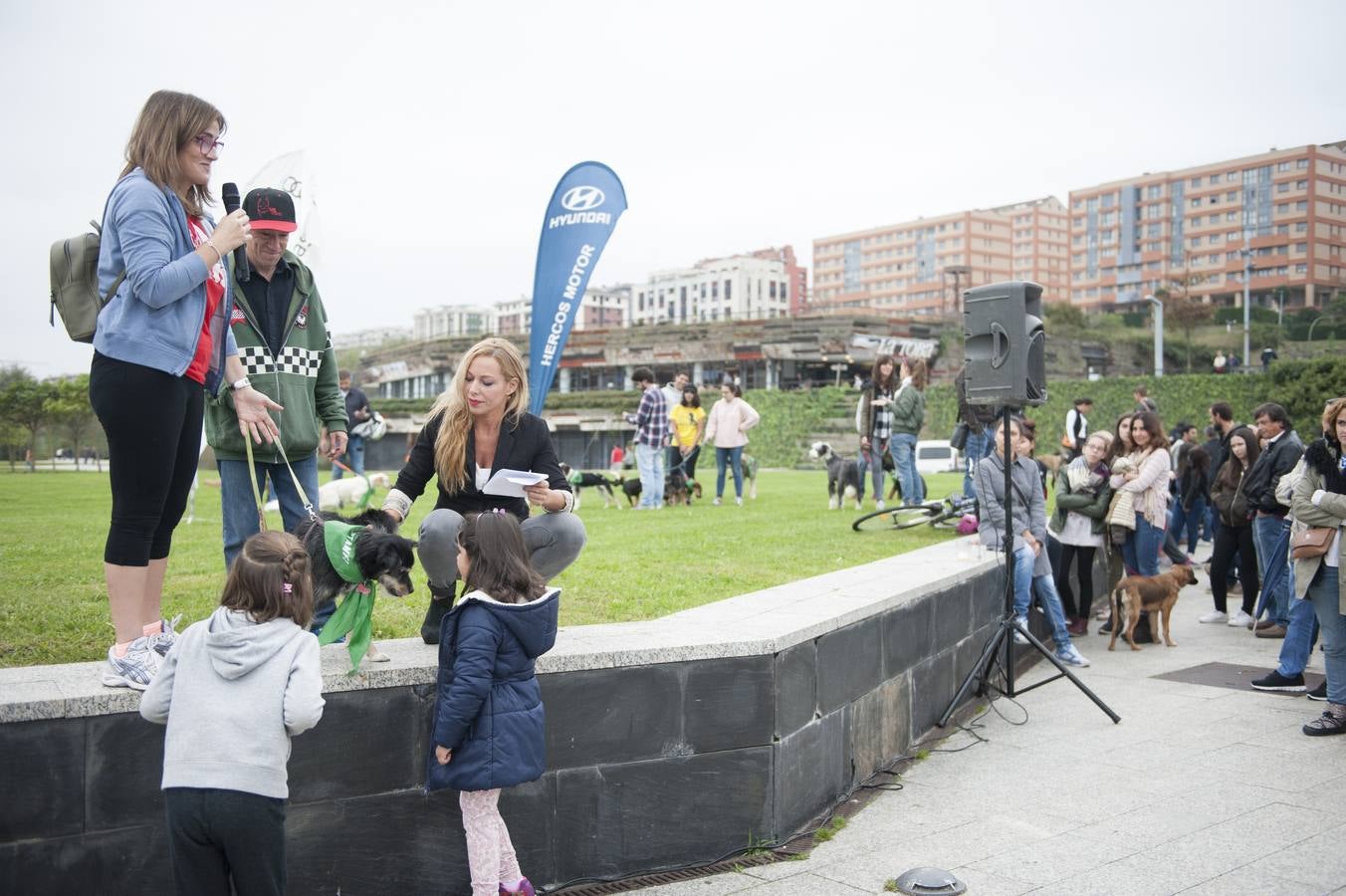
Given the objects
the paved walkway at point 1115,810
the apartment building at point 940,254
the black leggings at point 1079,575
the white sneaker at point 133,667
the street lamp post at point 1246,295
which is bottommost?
the paved walkway at point 1115,810

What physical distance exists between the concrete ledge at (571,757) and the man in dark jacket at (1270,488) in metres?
4.76

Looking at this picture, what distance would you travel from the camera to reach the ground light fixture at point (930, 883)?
4180mm

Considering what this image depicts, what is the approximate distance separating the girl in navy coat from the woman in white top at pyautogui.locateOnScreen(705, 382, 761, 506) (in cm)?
1094

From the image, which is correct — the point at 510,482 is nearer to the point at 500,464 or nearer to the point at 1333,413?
→ the point at 500,464

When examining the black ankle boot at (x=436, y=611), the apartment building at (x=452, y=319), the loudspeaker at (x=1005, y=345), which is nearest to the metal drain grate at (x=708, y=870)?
the black ankle boot at (x=436, y=611)

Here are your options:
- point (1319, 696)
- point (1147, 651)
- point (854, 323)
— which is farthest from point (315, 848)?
point (854, 323)

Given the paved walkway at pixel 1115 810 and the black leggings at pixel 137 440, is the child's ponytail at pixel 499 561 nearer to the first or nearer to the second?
the black leggings at pixel 137 440

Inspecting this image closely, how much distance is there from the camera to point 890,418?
13.8 m

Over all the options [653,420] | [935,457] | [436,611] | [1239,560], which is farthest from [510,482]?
[935,457]

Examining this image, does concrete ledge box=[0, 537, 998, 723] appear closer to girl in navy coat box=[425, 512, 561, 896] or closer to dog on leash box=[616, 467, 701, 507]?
girl in navy coat box=[425, 512, 561, 896]

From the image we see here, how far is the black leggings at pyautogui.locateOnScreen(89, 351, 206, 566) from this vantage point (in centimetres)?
349

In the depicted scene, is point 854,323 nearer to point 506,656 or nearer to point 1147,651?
point 1147,651

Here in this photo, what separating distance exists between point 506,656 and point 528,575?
0.29 metres

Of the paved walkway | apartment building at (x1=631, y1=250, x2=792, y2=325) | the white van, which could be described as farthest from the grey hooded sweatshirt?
apartment building at (x1=631, y1=250, x2=792, y2=325)
